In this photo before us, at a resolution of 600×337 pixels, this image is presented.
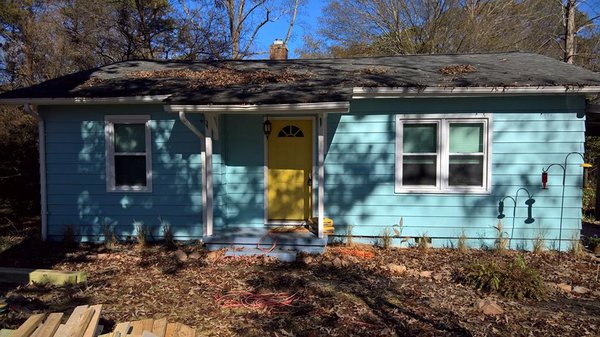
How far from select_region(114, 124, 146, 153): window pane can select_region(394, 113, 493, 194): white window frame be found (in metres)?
4.80

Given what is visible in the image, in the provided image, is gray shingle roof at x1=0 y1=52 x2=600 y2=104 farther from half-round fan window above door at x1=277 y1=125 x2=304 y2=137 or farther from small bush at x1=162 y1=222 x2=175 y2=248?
small bush at x1=162 y1=222 x2=175 y2=248

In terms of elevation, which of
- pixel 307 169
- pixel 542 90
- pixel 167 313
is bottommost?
pixel 167 313

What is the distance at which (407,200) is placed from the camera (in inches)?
297

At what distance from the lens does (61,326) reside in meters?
3.66

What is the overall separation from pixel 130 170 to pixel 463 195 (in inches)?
246

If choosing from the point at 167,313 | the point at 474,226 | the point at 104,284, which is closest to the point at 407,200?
the point at 474,226

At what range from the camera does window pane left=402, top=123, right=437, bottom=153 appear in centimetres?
748

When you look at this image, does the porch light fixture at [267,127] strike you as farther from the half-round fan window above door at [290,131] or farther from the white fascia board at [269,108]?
the white fascia board at [269,108]

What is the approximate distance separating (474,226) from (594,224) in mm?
4811

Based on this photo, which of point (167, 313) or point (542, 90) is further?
point (542, 90)

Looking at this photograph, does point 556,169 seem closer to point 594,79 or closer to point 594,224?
point 594,79

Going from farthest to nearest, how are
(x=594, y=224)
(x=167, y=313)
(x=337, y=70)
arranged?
(x=594, y=224) → (x=337, y=70) → (x=167, y=313)

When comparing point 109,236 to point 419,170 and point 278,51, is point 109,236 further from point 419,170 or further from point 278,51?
point 278,51

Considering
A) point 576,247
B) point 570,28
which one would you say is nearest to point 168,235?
point 576,247
